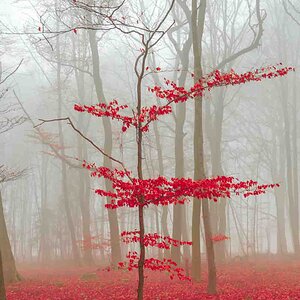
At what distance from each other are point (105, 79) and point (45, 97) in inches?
224

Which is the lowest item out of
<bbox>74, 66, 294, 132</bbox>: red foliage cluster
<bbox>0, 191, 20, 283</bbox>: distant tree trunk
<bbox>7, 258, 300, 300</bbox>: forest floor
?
<bbox>7, 258, 300, 300</bbox>: forest floor

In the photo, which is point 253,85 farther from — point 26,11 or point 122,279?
point 122,279

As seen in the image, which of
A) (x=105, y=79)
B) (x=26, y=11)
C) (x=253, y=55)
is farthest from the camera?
(x=105, y=79)

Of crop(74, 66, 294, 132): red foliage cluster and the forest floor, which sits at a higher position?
crop(74, 66, 294, 132): red foliage cluster

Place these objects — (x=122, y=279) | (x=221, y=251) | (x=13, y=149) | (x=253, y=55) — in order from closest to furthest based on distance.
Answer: (x=122, y=279)
(x=221, y=251)
(x=253, y=55)
(x=13, y=149)

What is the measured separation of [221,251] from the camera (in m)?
21.1

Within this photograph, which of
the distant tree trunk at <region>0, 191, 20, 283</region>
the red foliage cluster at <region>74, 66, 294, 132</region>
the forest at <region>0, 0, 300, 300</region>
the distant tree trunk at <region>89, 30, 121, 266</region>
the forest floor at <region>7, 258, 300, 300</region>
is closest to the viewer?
the red foliage cluster at <region>74, 66, 294, 132</region>

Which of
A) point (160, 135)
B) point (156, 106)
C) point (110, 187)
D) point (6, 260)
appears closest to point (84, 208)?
point (110, 187)

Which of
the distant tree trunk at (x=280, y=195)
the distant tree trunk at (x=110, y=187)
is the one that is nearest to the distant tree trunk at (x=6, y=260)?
the distant tree trunk at (x=110, y=187)

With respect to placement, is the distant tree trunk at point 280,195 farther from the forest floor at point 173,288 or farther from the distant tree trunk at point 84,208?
the distant tree trunk at point 84,208

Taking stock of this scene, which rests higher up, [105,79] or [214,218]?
[105,79]

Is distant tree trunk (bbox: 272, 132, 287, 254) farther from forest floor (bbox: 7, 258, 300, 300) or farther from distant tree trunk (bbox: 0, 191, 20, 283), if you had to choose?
distant tree trunk (bbox: 0, 191, 20, 283)

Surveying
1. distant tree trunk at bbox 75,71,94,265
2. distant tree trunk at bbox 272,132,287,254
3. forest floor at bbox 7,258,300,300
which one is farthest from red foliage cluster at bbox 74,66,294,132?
distant tree trunk at bbox 272,132,287,254

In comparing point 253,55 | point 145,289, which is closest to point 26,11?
point 253,55
